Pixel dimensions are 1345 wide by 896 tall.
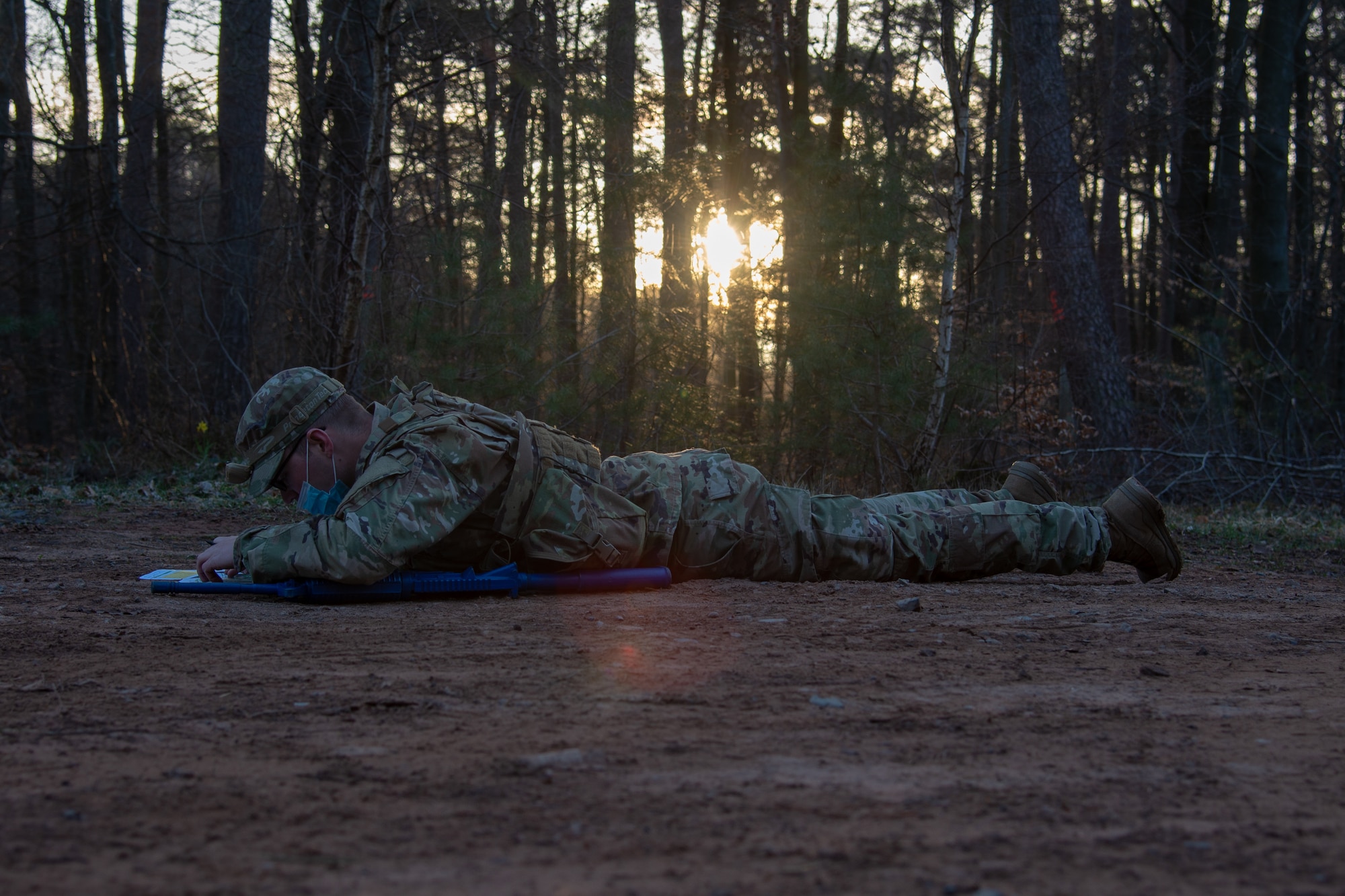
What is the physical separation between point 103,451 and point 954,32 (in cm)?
825

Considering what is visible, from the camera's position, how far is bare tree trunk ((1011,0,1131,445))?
10641 millimetres

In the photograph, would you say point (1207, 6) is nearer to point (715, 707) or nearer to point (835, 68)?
point (835, 68)

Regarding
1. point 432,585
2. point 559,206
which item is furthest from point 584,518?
point 559,206

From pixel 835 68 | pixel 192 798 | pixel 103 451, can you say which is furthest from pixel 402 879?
pixel 835 68

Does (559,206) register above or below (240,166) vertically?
above

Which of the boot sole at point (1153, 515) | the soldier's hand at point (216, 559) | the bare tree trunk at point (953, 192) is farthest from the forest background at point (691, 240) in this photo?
the soldier's hand at point (216, 559)

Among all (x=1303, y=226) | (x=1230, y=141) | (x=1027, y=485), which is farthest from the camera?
(x=1303, y=226)

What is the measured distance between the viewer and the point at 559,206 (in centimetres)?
1452

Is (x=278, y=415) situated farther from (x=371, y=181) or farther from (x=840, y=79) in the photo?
(x=840, y=79)

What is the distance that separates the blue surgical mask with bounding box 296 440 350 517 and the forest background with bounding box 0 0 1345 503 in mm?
4151

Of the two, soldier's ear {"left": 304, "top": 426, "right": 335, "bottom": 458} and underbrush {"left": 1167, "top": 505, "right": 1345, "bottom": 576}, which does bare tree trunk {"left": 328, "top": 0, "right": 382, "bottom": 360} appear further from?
underbrush {"left": 1167, "top": 505, "right": 1345, "bottom": 576}

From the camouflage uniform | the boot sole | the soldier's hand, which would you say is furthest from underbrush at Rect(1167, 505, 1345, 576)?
the soldier's hand

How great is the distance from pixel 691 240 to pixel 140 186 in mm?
7059

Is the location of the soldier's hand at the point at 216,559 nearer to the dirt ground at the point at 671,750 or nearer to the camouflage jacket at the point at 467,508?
the camouflage jacket at the point at 467,508
